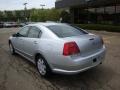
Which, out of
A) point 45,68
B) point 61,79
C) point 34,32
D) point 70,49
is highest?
point 34,32

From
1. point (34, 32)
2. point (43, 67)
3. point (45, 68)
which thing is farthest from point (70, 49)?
point (34, 32)

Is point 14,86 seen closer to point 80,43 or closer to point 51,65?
point 51,65

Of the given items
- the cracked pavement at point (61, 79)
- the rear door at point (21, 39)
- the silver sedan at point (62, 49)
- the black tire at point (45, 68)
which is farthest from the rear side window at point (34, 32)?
the cracked pavement at point (61, 79)

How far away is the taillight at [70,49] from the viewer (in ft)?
15.6

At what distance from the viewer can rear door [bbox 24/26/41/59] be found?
5.89 meters

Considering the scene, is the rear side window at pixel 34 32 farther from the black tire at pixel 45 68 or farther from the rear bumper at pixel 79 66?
the rear bumper at pixel 79 66

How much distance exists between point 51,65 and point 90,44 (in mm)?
1170

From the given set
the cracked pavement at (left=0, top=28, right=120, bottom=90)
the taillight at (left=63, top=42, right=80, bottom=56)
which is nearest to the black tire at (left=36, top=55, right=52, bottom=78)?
the cracked pavement at (left=0, top=28, right=120, bottom=90)

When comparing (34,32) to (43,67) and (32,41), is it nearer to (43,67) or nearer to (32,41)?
(32,41)

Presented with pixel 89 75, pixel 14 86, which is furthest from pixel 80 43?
pixel 14 86

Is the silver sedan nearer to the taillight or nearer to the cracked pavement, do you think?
the taillight

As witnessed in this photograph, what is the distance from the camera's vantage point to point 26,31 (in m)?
6.95

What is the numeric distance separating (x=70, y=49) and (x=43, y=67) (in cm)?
117

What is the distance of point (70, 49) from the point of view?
4777 millimetres
